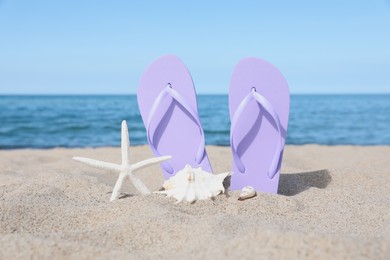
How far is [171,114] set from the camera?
2746 millimetres

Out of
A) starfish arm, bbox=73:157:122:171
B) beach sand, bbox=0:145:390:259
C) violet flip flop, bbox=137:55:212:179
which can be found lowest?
beach sand, bbox=0:145:390:259

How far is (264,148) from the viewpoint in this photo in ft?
8.55

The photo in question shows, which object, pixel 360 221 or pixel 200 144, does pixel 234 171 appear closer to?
pixel 200 144

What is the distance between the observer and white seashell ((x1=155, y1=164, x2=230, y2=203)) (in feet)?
7.16

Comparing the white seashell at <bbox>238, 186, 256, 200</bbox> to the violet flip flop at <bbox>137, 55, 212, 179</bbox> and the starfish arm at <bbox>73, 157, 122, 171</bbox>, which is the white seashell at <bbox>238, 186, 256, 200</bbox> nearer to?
the violet flip flop at <bbox>137, 55, 212, 179</bbox>

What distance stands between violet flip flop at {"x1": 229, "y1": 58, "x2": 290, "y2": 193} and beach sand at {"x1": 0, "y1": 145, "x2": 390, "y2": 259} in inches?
9.2

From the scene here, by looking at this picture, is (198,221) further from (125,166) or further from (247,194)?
(125,166)

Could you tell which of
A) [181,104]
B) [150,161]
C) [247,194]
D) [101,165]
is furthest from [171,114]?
[247,194]

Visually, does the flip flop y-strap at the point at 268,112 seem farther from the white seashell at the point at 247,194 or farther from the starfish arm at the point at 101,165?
the starfish arm at the point at 101,165

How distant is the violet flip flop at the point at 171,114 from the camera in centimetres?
265

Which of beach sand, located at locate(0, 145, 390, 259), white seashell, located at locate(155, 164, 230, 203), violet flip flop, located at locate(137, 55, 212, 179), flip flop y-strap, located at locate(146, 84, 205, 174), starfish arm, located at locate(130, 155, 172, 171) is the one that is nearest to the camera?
beach sand, located at locate(0, 145, 390, 259)

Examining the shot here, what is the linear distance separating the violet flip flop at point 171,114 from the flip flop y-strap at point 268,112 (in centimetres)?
20

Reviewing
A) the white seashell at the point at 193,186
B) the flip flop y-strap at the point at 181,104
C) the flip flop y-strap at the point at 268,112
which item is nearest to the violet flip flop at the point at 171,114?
the flip flop y-strap at the point at 181,104

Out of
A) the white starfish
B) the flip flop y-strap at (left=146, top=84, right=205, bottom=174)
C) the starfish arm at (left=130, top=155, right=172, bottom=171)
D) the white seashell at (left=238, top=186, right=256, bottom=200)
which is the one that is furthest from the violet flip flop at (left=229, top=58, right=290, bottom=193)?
the white starfish
